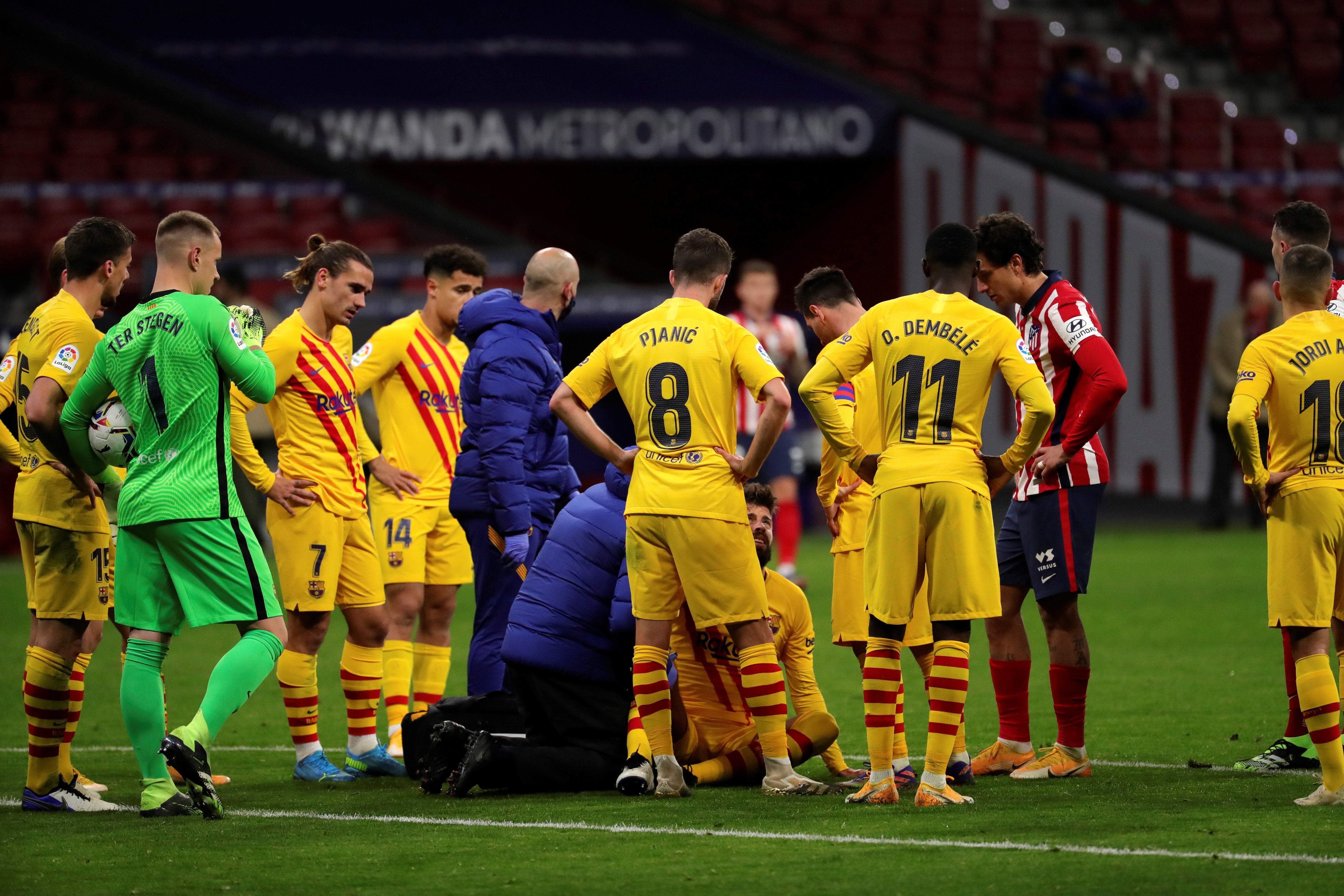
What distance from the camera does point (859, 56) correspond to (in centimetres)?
2098

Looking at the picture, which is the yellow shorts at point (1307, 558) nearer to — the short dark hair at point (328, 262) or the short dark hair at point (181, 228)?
the short dark hair at point (328, 262)

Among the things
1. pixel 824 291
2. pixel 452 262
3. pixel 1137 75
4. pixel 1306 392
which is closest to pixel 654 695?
pixel 824 291

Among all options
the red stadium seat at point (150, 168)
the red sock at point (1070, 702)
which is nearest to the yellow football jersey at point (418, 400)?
the red sock at point (1070, 702)

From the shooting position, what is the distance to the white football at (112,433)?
619 cm

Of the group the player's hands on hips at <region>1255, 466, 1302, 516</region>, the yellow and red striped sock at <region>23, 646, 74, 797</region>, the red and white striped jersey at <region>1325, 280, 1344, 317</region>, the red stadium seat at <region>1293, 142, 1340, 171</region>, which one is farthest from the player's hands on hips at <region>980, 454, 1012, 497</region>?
the red stadium seat at <region>1293, 142, 1340, 171</region>

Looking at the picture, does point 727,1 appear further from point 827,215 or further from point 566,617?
point 566,617

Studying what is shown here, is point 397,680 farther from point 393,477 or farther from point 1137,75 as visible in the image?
point 1137,75

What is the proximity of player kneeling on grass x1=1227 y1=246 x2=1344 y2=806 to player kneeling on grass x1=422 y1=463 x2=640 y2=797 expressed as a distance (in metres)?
2.36

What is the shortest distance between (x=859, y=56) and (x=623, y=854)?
56.1 ft

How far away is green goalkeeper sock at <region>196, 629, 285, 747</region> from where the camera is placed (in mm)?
5887

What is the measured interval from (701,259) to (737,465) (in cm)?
83

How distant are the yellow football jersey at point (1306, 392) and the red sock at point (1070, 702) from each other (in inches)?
45.0

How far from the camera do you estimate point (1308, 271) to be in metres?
6.17

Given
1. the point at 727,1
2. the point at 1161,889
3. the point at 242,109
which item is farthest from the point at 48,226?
the point at 1161,889
